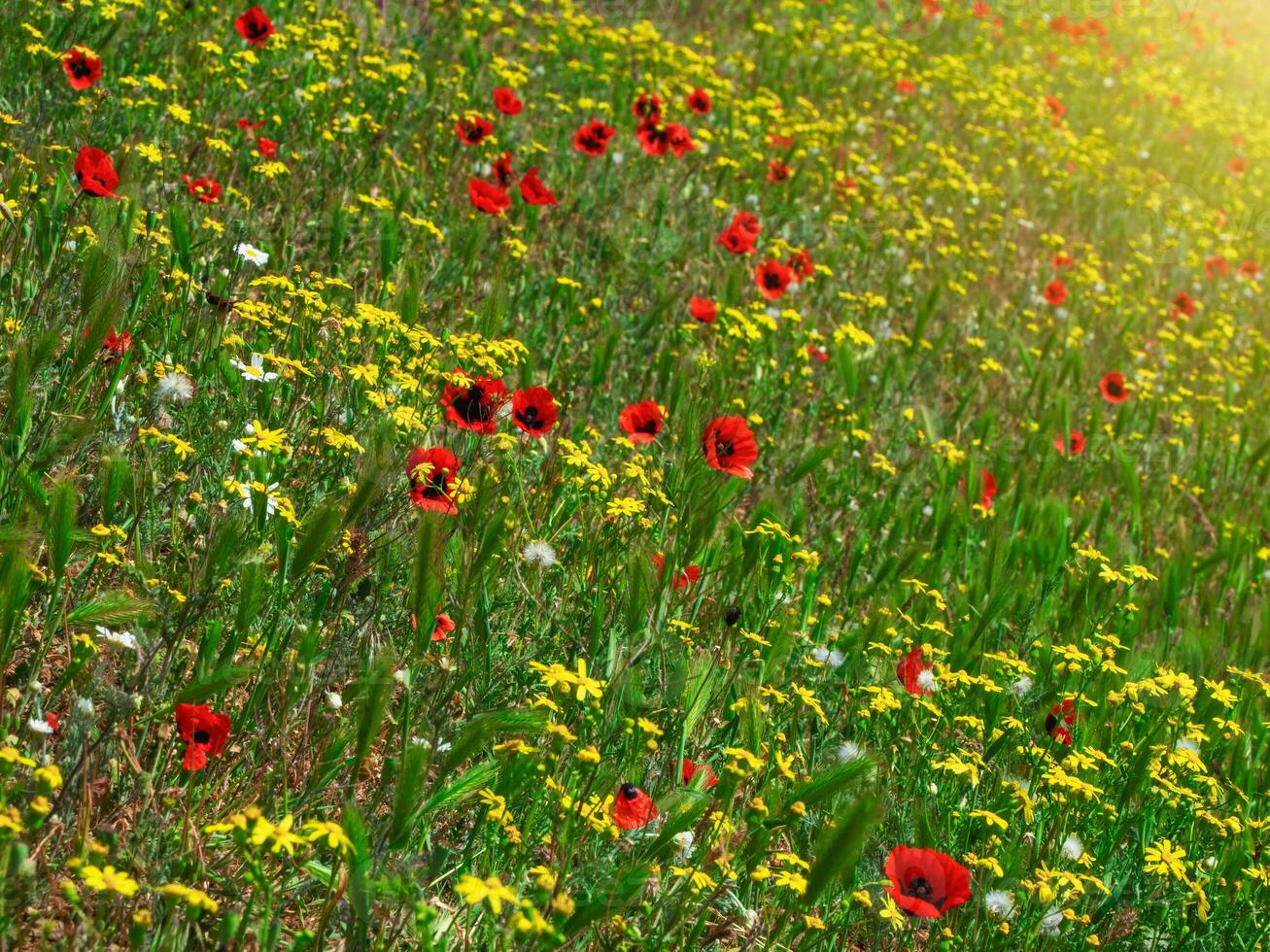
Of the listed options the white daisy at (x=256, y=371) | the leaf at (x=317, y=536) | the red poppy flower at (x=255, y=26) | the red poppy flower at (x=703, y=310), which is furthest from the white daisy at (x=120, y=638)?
the red poppy flower at (x=255, y=26)

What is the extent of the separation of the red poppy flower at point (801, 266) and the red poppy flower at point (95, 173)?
2.52 m

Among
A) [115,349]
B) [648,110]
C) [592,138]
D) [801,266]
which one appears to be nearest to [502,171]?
[592,138]

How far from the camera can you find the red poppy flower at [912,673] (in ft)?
9.06

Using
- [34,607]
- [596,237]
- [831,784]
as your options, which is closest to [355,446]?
[34,607]

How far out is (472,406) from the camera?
268 cm

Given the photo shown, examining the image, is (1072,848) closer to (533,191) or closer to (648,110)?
(533,191)

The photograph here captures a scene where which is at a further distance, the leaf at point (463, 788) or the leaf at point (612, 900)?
the leaf at point (463, 788)

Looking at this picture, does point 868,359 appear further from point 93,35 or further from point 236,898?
point 236,898

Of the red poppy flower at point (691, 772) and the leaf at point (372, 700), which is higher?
the leaf at point (372, 700)

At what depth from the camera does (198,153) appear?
3883mm

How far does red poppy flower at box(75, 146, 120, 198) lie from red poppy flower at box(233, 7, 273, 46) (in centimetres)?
132

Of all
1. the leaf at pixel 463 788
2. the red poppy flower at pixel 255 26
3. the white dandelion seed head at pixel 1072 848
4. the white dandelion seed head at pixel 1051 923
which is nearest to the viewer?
the leaf at pixel 463 788

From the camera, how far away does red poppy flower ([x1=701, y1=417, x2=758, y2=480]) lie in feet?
9.71

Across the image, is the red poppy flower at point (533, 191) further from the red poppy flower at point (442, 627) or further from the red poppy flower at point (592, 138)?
the red poppy flower at point (442, 627)
